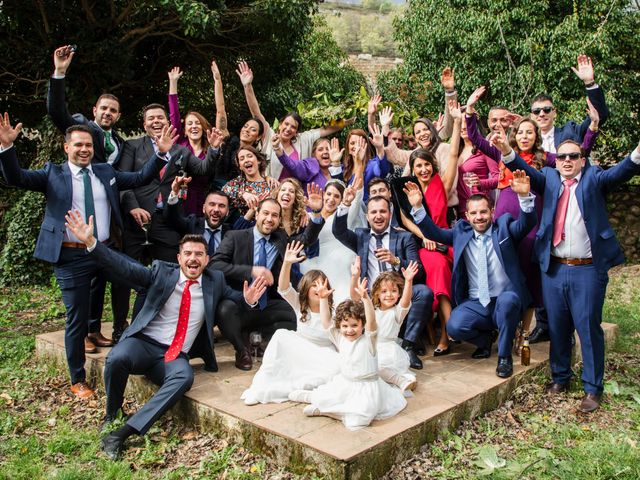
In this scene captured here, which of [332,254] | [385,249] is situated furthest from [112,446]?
[385,249]

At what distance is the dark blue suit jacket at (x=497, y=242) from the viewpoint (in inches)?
204

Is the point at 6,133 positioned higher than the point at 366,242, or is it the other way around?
the point at 6,133

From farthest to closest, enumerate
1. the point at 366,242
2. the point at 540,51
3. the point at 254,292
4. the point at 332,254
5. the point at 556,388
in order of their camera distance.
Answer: the point at 540,51, the point at 332,254, the point at 366,242, the point at 556,388, the point at 254,292

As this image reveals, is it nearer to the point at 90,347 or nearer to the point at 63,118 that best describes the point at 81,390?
the point at 90,347

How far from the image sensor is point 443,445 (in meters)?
4.21

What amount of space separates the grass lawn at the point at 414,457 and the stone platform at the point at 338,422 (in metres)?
0.09

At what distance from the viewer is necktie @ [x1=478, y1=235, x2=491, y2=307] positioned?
5.31m

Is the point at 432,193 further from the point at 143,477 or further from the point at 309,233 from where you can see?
the point at 143,477

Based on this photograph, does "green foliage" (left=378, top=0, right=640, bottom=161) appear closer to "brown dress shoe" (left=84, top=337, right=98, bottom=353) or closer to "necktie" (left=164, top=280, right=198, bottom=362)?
"necktie" (left=164, top=280, right=198, bottom=362)

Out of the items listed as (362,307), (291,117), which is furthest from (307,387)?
(291,117)

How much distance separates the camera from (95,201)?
203 inches

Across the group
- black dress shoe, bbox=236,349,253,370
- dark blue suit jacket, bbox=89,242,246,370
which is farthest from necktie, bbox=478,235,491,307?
dark blue suit jacket, bbox=89,242,246,370

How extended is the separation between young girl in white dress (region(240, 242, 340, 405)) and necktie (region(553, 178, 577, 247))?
1.86 metres

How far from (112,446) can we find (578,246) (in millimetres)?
3729
